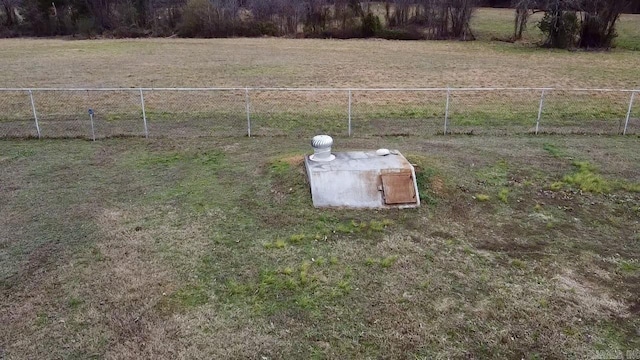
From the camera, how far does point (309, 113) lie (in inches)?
617

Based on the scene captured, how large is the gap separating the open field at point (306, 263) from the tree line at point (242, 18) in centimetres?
3439

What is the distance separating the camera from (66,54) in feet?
106

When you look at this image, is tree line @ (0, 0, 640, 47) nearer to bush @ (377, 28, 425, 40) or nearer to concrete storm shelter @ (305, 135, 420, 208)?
bush @ (377, 28, 425, 40)

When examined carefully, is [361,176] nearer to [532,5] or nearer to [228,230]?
[228,230]

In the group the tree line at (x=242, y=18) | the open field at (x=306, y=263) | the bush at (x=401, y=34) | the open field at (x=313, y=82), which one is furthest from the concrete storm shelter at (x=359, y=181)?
the bush at (x=401, y=34)

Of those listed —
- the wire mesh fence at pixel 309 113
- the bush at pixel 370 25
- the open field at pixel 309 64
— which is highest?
Result: the bush at pixel 370 25

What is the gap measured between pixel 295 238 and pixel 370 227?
1.24m

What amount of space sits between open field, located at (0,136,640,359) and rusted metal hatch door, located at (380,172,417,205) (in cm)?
30

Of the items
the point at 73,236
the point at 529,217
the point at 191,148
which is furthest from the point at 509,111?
the point at 73,236

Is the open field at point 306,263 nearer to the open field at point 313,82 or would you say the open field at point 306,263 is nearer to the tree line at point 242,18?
the open field at point 313,82

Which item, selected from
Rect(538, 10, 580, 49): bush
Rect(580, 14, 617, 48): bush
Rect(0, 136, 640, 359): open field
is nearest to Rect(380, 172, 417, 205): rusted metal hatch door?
Rect(0, 136, 640, 359): open field

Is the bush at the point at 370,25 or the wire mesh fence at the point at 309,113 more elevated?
the bush at the point at 370,25

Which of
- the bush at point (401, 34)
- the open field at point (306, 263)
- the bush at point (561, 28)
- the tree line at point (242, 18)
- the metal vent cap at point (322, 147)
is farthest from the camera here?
the tree line at point (242, 18)

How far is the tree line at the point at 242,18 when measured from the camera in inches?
1684
